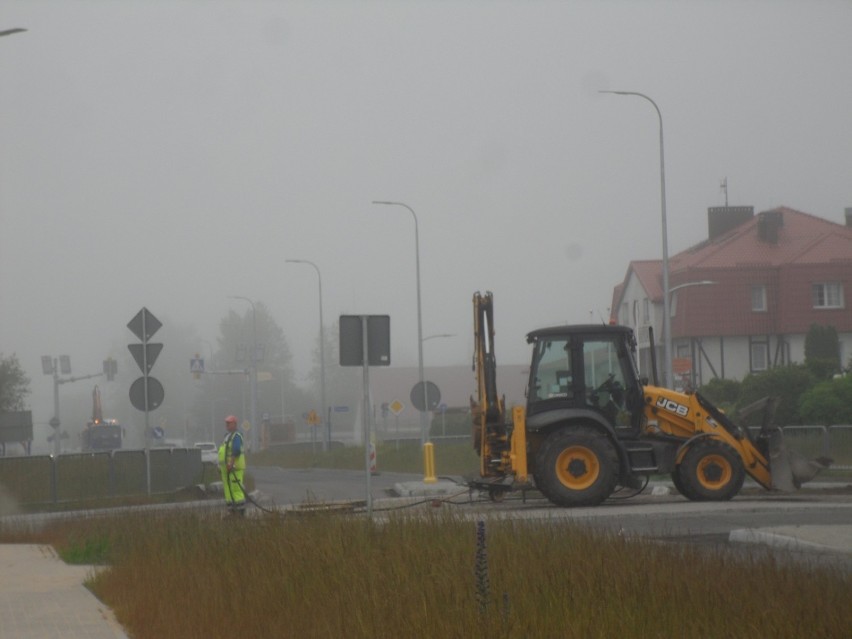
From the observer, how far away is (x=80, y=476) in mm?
28781

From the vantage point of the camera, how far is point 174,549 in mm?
14047

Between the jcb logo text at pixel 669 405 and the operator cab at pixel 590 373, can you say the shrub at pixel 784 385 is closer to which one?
the jcb logo text at pixel 669 405

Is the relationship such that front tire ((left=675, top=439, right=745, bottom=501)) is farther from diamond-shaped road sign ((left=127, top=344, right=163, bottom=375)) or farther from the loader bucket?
diamond-shaped road sign ((left=127, top=344, right=163, bottom=375))

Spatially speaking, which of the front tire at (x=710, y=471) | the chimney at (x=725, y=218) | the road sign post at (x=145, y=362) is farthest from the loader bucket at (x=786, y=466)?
the chimney at (x=725, y=218)

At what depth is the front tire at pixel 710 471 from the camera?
2095cm

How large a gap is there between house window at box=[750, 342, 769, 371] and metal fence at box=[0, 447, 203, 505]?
42575mm

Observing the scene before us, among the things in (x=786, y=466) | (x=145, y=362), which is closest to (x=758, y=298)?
(x=786, y=466)

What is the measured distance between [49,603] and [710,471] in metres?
11.2

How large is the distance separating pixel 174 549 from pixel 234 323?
148 meters

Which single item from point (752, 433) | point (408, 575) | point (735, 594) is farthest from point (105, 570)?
point (752, 433)

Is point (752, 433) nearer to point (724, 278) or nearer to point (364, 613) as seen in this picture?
point (364, 613)

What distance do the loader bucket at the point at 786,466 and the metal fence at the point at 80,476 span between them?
40.8 ft

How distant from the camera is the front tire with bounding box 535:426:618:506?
67.4ft

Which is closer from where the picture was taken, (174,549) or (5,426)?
(174,549)
